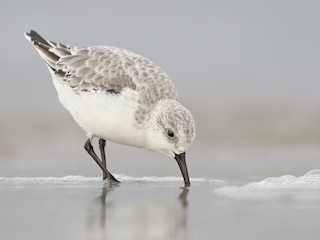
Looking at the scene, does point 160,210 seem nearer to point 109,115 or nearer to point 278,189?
point 278,189

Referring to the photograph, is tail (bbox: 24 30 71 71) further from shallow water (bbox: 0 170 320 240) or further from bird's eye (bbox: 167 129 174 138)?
bird's eye (bbox: 167 129 174 138)

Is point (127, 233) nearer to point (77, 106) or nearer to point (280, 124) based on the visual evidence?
point (77, 106)

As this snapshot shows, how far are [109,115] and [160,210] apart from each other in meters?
1.88

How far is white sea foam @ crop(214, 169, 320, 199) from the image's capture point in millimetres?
6410

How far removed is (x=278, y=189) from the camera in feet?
22.2

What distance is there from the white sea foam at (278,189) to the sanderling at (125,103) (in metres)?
0.69

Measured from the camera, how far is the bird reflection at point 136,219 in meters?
4.98

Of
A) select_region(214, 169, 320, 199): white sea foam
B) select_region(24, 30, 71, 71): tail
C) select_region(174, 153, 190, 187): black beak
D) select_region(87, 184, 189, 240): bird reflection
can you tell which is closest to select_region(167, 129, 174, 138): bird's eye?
select_region(174, 153, 190, 187): black beak

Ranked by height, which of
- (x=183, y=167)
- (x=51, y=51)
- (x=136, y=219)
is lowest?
(x=136, y=219)

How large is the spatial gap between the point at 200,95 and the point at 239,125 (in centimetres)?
243

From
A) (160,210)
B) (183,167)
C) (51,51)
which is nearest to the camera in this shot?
(160,210)

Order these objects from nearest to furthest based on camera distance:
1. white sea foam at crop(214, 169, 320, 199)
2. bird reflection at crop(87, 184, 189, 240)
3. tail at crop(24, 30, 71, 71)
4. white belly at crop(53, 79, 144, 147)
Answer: bird reflection at crop(87, 184, 189, 240)
white sea foam at crop(214, 169, 320, 199)
white belly at crop(53, 79, 144, 147)
tail at crop(24, 30, 71, 71)

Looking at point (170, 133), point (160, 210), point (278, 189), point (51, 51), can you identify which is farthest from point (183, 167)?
point (51, 51)

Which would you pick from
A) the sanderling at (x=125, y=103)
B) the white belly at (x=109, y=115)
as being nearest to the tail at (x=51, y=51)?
the sanderling at (x=125, y=103)
